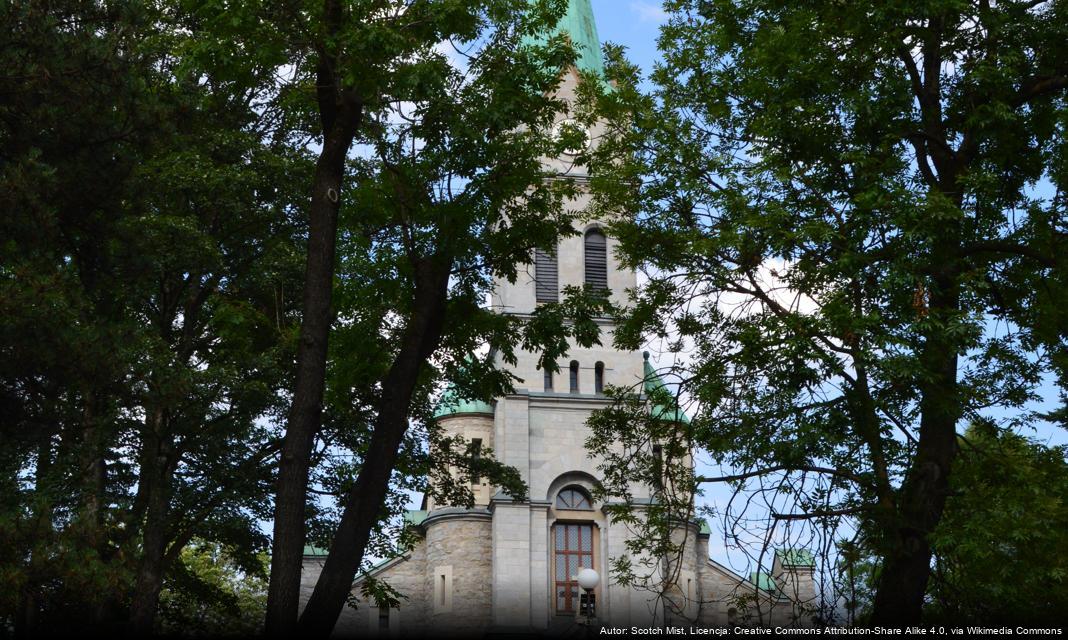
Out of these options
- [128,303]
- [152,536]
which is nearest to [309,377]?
[152,536]

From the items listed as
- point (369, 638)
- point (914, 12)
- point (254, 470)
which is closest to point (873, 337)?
point (914, 12)

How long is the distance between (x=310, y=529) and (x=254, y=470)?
1.66m

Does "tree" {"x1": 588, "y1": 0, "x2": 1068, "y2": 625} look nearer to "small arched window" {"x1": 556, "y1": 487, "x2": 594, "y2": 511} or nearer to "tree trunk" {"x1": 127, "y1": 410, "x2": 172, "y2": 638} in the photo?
"tree trunk" {"x1": 127, "y1": 410, "x2": 172, "y2": 638}

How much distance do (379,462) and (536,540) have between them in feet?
95.0

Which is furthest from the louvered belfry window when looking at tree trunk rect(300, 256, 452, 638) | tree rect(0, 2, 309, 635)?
tree trunk rect(300, 256, 452, 638)

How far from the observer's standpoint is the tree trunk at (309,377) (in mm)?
11414

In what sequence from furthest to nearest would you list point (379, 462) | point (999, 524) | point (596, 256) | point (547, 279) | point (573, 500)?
point (596, 256), point (547, 279), point (573, 500), point (379, 462), point (999, 524)

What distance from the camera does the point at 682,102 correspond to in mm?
16312

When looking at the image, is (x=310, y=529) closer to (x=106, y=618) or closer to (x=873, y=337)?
(x=106, y=618)

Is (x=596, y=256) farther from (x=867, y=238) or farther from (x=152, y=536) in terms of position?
(x=867, y=238)

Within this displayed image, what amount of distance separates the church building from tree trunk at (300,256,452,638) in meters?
24.7

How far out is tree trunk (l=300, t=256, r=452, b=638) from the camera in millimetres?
11680

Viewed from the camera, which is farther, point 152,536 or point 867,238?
point 152,536

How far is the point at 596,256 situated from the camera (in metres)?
46.7
